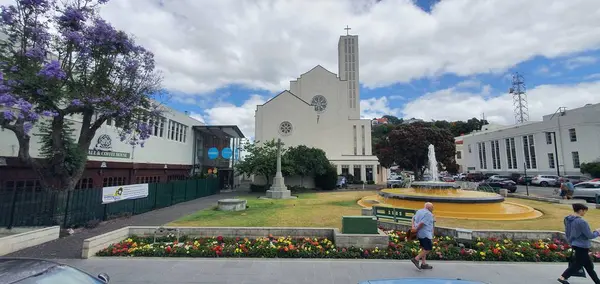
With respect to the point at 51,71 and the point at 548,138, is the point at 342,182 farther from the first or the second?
the point at 51,71

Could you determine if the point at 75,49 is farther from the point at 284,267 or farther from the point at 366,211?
the point at 366,211

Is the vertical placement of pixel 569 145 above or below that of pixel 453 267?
above

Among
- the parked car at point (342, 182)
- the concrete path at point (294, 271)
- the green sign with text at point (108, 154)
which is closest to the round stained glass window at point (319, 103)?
the parked car at point (342, 182)

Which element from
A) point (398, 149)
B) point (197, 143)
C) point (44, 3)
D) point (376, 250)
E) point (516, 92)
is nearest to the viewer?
point (376, 250)

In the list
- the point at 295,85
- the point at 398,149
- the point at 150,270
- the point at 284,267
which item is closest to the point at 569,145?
the point at 398,149

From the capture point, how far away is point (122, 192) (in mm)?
13406

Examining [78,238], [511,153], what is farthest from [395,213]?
[511,153]

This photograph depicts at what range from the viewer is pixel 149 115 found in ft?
49.5

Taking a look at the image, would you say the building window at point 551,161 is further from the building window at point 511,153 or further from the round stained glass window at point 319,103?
the round stained glass window at point 319,103

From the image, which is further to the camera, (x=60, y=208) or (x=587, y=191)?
(x=587, y=191)

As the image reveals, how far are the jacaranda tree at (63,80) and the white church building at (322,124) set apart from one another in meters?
24.5

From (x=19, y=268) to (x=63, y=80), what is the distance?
11.7m

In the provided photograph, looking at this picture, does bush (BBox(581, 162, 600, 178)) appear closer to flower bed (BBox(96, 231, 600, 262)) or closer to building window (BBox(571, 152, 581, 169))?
building window (BBox(571, 152, 581, 169))

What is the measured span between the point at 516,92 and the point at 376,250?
236 feet
